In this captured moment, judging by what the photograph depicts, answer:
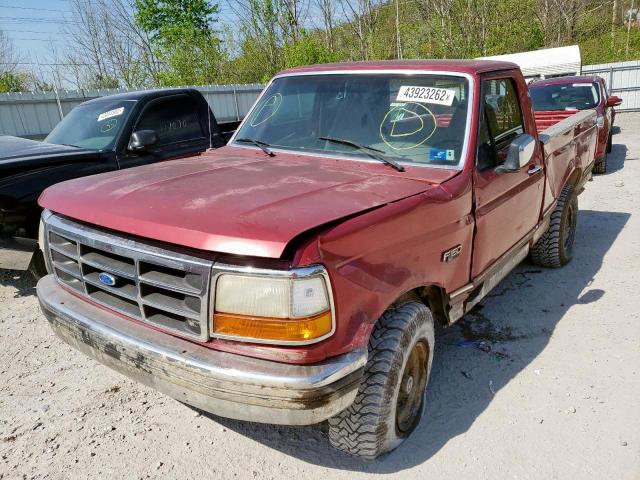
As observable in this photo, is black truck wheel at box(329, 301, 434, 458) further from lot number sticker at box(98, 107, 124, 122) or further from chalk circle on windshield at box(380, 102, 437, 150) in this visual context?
lot number sticker at box(98, 107, 124, 122)

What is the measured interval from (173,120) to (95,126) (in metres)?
0.88

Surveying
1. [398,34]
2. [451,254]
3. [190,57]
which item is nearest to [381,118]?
[451,254]

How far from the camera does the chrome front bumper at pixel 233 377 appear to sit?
193 centimetres

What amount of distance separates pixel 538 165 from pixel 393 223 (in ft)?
7.50

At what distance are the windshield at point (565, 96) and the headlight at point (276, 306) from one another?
901 centimetres

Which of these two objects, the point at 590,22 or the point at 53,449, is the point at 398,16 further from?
the point at 53,449

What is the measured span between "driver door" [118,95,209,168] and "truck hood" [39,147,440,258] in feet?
8.36

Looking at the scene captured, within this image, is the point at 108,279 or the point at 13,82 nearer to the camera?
the point at 108,279

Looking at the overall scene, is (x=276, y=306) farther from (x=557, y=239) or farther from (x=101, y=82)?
(x=101, y=82)

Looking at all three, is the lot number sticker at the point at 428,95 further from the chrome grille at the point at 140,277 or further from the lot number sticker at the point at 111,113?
the lot number sticker at the point at 111,113

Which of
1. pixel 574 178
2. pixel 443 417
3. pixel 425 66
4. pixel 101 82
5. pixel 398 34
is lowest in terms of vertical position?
pixel 443 417

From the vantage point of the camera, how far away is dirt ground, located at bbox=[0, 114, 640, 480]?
2545 millimetres

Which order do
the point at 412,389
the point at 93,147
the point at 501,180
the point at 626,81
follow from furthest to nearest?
the point at 626,81
the point at 93,147
the point at 501,180
the point at 412,389

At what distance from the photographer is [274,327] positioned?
6.46 ft
